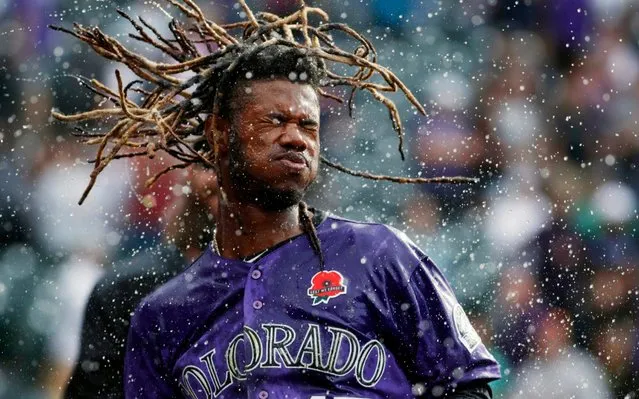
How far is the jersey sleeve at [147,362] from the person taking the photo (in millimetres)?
2828

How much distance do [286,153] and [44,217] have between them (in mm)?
3055

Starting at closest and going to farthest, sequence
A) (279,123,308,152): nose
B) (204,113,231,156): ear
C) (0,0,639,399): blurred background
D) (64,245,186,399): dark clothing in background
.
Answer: (279,123,308,152): nose < (204,113,231,156): ear < (64,245,186,399): dark clothing in background < (0,0,639,399): blurred background

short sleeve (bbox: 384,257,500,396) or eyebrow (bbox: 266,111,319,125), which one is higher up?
eyebrow (bbox: 266,111,319,125)

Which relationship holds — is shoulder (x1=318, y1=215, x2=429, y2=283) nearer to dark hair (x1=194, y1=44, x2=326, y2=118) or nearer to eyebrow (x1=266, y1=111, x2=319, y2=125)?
eyebrow (x1=266, y1=111, x2=319, y2=125)

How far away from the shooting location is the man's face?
260 centimetres

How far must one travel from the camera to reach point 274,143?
2613 millimetres

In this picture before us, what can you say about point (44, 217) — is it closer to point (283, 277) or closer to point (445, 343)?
point (283, 277)

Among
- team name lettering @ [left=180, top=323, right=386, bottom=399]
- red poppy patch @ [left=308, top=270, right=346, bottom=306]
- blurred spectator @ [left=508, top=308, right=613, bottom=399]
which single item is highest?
Answer: red poppy patch @ [left=308, top=270, right=346, bottom=306]

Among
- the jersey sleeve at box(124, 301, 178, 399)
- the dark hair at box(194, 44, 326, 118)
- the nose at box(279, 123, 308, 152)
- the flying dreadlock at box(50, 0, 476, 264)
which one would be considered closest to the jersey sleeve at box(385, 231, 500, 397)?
the flying dreadlock at box(50, 0, 476, 264)

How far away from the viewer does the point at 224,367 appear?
2.61m

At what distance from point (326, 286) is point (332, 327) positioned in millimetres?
117

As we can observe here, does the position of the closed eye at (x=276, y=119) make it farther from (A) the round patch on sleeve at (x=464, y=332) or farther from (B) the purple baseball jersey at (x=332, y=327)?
(A) the round patch on sleeve at (x=464, y=332)

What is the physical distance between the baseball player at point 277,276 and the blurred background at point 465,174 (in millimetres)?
1879

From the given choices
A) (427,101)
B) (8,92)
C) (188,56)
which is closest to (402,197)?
(427,101)
